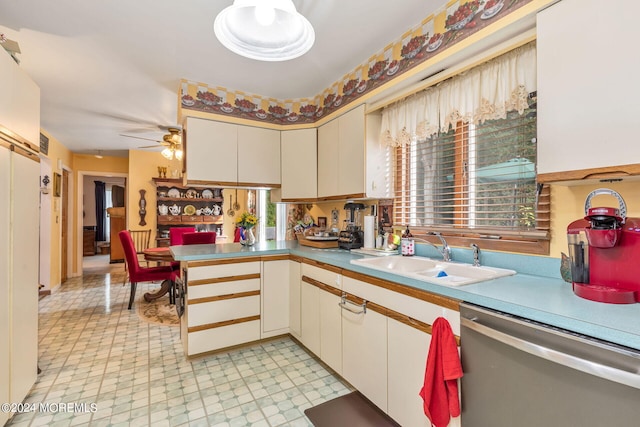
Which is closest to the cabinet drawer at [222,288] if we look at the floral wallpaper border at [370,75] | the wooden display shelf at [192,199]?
the floral wallpaper border at [370,75]

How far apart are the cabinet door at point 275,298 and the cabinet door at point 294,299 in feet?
0.12

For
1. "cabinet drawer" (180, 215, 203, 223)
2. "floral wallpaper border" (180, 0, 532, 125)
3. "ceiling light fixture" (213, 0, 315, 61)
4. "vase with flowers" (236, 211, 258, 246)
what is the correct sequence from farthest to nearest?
"cabinet drawer" (180, 215, 203, 223), "vase with flowers" (236, 211, 258, 246), "floral wallpaper border" (180, 0, 532, 125), "ceiling light fixture" (213, 0, 315, 61)

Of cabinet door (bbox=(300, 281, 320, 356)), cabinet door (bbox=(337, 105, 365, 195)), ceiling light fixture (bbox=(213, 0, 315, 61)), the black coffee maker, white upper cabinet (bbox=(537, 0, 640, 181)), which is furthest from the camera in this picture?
the black coffee maker

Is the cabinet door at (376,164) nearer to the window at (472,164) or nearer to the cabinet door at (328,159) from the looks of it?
the window at (472,164)

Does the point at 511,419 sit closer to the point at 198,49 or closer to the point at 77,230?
the point at 198,49

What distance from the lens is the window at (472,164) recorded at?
5.26 ft

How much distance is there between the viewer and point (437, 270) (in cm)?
184

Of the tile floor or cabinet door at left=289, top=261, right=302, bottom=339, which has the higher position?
cabinet door at left=289, top=261, right=302, bottom=339

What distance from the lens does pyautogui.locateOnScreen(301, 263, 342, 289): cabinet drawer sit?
2082 mm

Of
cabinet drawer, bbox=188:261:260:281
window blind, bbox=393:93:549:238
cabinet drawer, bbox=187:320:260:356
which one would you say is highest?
window blind, bbox=393:93:549:238

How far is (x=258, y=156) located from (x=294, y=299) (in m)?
1.54

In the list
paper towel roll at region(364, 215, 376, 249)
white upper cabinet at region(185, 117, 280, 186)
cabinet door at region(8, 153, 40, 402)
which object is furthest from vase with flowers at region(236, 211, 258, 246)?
cabinet door at region(8, 153, 40, 402)

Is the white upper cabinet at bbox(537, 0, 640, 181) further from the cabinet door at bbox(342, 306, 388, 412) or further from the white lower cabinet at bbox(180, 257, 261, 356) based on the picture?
the white lower cabinet at bbox(180, 257, 261, 356)

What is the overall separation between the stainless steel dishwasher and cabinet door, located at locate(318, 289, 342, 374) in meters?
0.96
